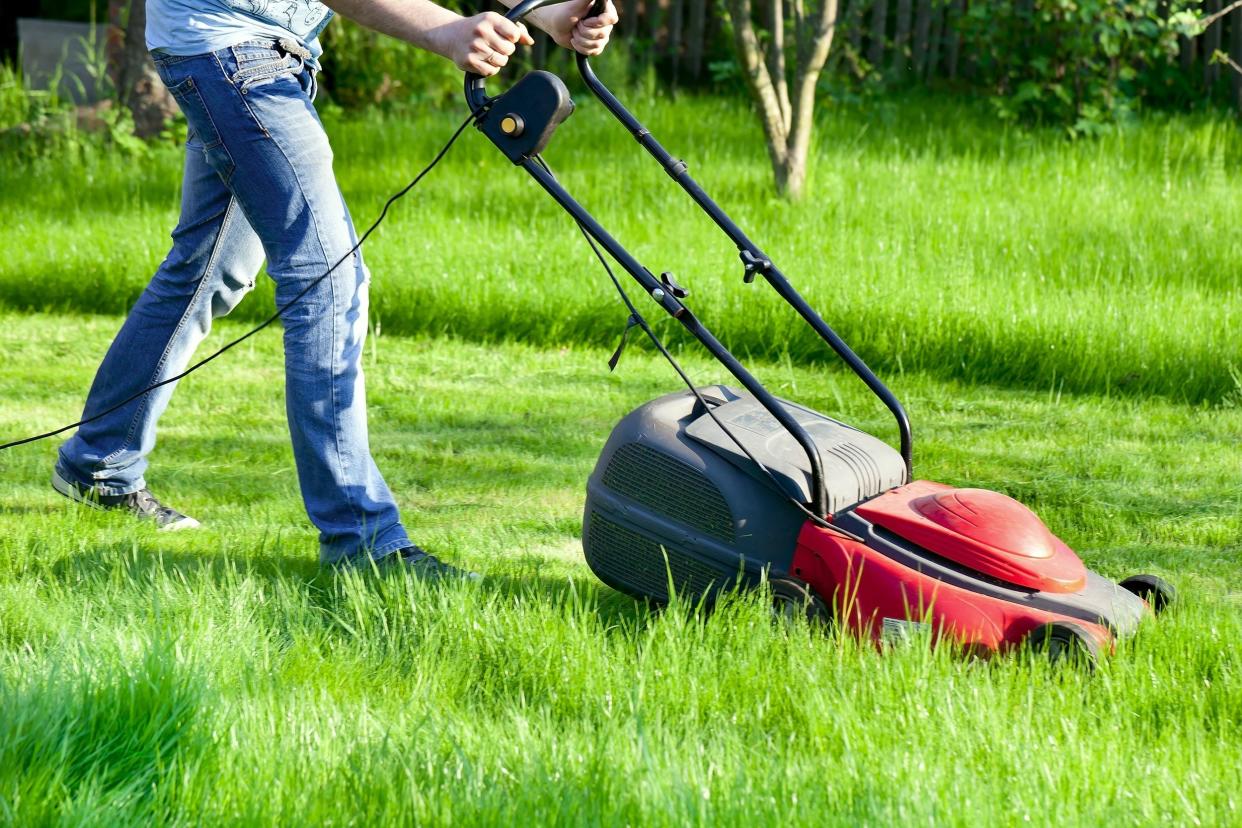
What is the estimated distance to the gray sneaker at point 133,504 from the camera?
3.51m

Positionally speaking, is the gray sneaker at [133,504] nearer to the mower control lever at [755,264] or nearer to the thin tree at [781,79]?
the mower control lever at [755,264]

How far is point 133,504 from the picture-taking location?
139 inches

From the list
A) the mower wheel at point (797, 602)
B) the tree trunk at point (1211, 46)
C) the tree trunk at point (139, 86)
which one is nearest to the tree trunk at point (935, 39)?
the tree trunk at point (1211, 46)

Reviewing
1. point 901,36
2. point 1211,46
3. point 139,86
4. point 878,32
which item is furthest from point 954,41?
point 139,86

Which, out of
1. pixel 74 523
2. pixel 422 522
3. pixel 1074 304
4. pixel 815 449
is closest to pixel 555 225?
pixel 1074 304

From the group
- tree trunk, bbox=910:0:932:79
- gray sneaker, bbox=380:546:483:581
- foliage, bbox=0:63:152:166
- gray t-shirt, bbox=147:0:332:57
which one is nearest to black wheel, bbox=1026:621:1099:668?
gray sneaker, bbox=380:546:483:581

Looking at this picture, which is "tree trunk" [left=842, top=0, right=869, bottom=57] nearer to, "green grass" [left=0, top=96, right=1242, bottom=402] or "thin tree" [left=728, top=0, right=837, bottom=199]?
"green grass" [left=0, top=96, right=1242, bottom=402]

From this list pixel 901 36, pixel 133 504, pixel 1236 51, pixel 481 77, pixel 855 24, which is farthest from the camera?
pixel 901 36

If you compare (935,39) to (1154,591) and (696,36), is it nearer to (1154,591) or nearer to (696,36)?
(696,36)

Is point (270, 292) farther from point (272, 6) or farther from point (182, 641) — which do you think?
point (182, 641)

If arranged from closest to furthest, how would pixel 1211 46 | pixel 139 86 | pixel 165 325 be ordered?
pixel 165 325, pixel 139 86, pixel 1211 46

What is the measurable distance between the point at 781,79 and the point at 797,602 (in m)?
4.23

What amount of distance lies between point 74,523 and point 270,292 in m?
2.51

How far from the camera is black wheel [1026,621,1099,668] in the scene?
8.04 ft
